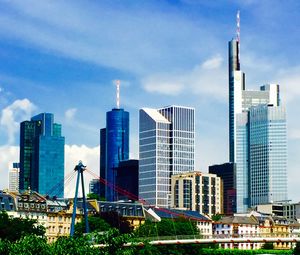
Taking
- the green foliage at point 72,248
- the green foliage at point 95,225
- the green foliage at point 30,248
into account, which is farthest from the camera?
the green foliage at point 95,225

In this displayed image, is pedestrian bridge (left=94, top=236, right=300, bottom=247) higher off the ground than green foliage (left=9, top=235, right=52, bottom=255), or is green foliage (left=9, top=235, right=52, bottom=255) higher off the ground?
green foliage (left=9, top=235, right=52, bottom=255)

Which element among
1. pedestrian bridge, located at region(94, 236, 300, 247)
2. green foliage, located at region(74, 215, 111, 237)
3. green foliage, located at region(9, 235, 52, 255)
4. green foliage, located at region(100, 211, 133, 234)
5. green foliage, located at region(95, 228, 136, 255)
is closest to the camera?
green foliage, located at region(9, 235, 52, 255)

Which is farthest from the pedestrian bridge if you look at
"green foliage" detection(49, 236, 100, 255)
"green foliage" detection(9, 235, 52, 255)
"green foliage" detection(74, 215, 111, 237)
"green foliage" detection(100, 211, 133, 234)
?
"green foliage" detection(9, 235, 52, 255)

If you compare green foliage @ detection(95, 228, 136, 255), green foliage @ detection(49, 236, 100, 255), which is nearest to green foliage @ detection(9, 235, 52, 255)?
green foliage @ detection(49, 236, 100, 255)

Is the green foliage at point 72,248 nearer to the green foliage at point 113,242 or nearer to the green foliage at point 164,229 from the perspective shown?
the green foliage at point 113,242

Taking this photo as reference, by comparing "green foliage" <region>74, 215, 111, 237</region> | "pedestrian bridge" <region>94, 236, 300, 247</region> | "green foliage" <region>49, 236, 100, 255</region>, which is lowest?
"pedestrian bridge" <region>94, 236, 300, 247</region>

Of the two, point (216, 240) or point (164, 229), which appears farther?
point (164, 229)

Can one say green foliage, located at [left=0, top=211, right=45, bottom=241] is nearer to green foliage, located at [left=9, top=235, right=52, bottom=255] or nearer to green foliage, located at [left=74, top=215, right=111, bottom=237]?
green foliage, located at [left=74, top=215, right=111, bottom=237]

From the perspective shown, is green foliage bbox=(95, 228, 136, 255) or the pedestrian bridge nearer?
green foliage bbox=(95, 228, 136, 255)

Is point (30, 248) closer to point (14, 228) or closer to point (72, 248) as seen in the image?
point (72, 248)

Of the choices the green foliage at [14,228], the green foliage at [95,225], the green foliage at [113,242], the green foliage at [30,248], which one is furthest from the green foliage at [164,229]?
the green foliage at [30,248]

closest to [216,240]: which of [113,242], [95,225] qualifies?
[95,225]

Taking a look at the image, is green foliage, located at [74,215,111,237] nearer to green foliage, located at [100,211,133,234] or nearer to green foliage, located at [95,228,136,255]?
green foliage, located at [100,211,133,234]

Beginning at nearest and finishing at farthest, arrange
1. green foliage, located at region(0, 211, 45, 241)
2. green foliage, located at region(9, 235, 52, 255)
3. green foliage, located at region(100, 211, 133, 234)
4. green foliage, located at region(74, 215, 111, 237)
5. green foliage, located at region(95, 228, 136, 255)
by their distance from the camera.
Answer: green foliage, located at region(9, 235, 52, 255)
green foliage, located at region(95, 228, 136, 255)
green foliage, located at region(0, 211, 45, 241)
green foliage, located at region(74, 215, 111, 237)
green foliage, located at region(100, 211, 133, 234)
